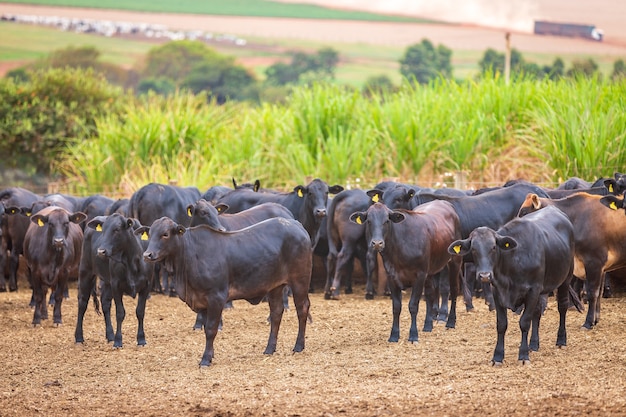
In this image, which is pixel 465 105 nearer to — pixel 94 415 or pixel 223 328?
pixel 223 328

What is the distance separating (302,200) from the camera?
14516mm

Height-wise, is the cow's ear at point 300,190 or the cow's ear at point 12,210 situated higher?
the cow's ear at point 300,190

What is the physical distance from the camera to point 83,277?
10977 millimetres

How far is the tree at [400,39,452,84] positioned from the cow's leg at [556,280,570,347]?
41.2 meters

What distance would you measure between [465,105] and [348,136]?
2.83 meters

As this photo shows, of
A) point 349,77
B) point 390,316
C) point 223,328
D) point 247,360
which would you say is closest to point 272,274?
point 247,360

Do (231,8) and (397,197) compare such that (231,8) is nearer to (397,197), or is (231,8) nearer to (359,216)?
(397,197)

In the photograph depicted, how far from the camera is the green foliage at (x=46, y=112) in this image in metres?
31.8

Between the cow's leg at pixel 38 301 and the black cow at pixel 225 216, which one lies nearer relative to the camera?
the black cow at pixel 225 216

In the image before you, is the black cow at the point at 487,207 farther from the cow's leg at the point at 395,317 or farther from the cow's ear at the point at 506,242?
the cow's ear at the point at 506,242

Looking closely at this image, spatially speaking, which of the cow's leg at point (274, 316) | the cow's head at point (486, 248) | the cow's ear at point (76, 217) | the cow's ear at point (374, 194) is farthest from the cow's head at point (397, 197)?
the cow's head at point (486, 248)

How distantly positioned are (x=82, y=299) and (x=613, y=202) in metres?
6.04

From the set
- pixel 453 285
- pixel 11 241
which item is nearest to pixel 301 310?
pixel 453 285

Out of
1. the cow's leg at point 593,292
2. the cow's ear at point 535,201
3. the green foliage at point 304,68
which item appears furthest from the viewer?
the green foliage at point 304,68
